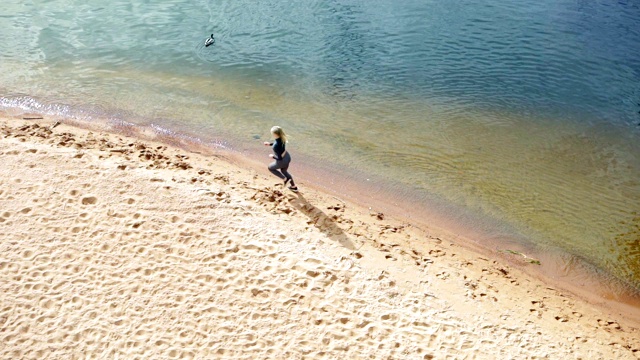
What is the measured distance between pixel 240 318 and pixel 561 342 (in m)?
5.38

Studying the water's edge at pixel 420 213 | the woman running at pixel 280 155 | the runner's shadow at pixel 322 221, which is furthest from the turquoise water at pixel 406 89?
the runner's shadow at pixel 322 221

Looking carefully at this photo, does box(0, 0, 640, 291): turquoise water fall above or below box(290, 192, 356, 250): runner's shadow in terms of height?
above

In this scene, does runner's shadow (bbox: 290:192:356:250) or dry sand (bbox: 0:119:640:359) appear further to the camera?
runner's shadow (bbox: 290:192:356:250)

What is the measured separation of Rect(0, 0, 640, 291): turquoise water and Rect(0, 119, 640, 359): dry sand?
2.17 m

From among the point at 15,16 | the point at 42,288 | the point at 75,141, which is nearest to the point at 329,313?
the point at 42,288

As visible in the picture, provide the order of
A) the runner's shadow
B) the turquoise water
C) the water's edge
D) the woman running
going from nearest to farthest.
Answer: the runner's shadow < the water's edge < the woman running < the turquoise water

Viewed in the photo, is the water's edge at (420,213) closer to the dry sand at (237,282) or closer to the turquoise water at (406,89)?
the turquoise water at (406,89)

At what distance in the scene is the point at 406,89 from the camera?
54.9 ft

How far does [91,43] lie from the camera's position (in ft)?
62.5

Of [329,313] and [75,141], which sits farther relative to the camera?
[75,141]

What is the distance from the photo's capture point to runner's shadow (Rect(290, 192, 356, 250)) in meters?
10.4

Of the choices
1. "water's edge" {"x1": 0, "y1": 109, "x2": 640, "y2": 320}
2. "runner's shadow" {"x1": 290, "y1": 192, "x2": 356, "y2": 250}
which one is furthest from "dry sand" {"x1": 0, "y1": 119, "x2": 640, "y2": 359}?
"water's edge" {"x1": 0, "y1": 109, "x2": 640, "y2": 320}

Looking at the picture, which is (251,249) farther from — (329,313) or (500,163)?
(500,163)

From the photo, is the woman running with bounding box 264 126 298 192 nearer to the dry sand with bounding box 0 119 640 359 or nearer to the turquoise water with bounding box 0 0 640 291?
the dry sand with bounding box 0 119 640 359
